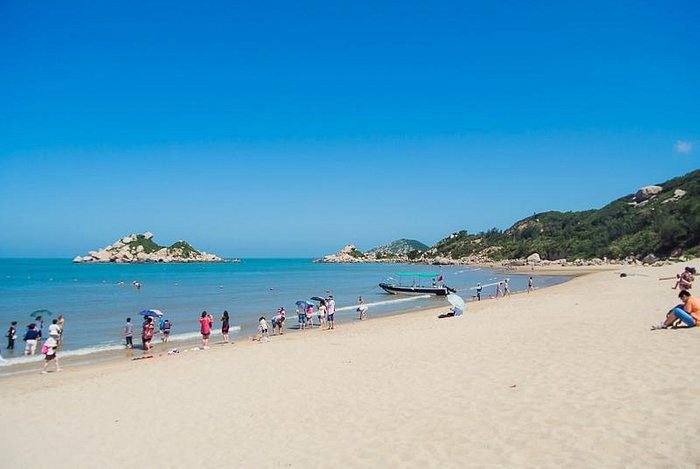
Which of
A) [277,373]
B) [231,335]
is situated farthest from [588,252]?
[277,373]

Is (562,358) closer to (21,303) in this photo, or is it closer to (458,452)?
(458,452)

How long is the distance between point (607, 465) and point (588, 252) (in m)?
106

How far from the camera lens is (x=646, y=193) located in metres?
120

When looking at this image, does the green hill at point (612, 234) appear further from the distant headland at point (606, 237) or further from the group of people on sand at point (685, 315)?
the group of people on sand at point (685, 315)

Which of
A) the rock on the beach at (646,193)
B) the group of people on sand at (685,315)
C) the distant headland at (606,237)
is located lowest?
the group of people on sand at (685,315)

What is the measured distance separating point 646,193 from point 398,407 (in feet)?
446

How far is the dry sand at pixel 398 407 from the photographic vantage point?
20.2 ft

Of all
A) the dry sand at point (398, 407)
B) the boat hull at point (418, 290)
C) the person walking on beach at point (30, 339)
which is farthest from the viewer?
the boat hull at point (418, 290)

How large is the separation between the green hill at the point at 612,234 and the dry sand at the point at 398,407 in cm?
6109

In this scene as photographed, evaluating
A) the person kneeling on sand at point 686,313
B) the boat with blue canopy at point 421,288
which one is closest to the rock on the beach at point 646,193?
the boat with blue canopy at point 421,288

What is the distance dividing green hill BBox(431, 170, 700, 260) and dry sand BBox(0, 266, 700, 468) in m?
61.1

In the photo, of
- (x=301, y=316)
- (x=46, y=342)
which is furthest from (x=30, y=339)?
(x=301, y=316)

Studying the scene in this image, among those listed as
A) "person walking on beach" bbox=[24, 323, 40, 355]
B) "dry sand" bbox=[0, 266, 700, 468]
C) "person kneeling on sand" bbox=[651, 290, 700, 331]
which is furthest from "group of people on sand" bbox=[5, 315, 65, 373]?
"person kneeling on sand" bbox=[651, 290, 700, 331]

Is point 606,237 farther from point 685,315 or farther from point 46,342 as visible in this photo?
point 46,342
